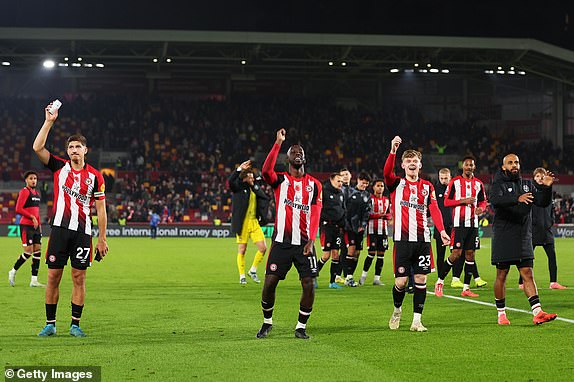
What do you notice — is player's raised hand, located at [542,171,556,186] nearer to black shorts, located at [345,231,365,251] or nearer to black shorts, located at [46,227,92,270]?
black shorts, located at [46,227,92,270]

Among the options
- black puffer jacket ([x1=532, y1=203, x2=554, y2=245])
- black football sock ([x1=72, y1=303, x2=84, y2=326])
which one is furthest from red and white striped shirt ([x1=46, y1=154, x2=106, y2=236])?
black puffer jacket ([x1=532, y1=203, x2=554, y2=245])

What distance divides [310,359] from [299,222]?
7.31ft

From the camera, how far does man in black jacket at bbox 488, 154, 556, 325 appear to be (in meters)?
11.2

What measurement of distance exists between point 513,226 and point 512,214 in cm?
17

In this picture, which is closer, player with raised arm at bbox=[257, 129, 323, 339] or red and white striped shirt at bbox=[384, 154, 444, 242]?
player with raised arm at bbox=[257, 129, 323, 339]

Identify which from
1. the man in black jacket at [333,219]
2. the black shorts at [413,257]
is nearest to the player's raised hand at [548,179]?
the black shorts at [413,257]

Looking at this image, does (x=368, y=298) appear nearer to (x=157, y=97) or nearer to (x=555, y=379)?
(x=555, y=379)

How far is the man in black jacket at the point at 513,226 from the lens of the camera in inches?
442

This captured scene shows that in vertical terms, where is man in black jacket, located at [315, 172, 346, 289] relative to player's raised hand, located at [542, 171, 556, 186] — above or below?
below

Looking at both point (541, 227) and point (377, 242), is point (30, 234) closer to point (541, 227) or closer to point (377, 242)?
point (377, 242)

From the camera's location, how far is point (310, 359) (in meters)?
8.46

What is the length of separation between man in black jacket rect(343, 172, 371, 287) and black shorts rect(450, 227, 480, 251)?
188 centimetres

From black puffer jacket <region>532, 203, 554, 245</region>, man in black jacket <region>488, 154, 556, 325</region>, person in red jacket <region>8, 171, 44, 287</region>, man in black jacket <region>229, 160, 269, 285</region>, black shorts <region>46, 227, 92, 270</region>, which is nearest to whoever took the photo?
black shorts <region>46, 227, 92, 270</region>

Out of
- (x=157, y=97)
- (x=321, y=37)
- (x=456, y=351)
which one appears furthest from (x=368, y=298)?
(x=157, y=97)
